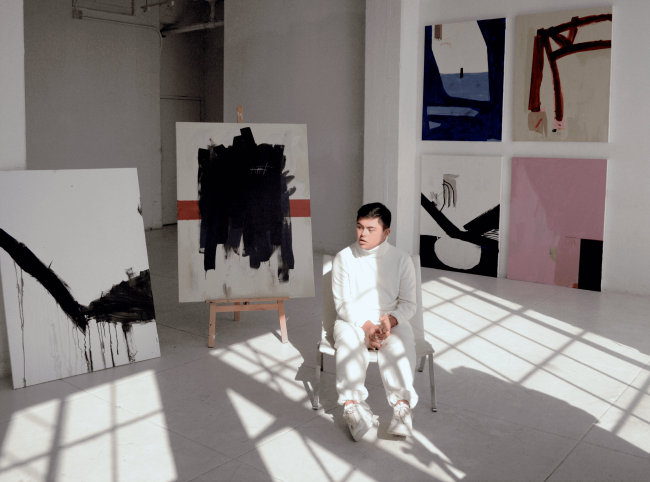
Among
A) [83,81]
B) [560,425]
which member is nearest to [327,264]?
[560,425]

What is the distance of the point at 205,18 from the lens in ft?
31.9

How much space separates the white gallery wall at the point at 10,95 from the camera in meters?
3.43

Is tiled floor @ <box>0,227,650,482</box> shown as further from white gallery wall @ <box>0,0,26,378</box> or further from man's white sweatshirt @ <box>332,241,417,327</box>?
man's white sweatshirt @ <box>332,241,417,327</box>

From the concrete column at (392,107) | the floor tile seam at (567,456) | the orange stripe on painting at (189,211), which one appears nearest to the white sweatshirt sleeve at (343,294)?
the floor tile seam at (567,456)

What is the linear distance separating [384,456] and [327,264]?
1105 mm

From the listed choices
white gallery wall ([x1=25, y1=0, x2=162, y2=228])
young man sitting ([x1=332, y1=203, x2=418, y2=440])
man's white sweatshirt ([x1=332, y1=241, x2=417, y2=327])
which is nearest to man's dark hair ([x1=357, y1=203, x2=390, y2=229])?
young man sitting ([x1=332, y1=203, x2=418, y2=440])

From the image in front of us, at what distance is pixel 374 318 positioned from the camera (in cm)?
306

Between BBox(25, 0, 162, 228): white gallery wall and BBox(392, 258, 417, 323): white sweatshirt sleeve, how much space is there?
624cm

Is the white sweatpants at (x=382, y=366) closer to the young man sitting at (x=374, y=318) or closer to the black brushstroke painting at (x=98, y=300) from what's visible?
the young man sitting at (x=374, y=318)

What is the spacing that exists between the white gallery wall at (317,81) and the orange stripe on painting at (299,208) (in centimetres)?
299

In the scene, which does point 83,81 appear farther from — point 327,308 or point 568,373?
point 568,373

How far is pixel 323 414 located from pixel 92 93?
676cm

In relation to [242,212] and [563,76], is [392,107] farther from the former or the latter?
[242,212]

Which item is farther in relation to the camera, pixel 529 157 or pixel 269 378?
pixel 529 157
